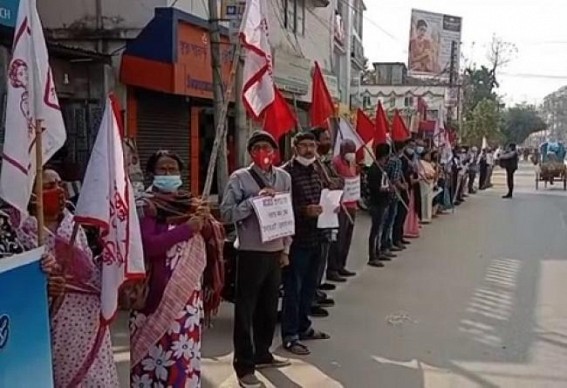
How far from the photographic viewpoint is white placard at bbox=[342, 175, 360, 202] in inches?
397

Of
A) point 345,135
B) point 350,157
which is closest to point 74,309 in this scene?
point 350,157

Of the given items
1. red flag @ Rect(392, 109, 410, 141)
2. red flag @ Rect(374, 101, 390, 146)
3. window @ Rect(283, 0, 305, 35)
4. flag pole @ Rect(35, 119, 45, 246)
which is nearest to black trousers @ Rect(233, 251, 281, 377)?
flag pole @ Rect(35, 119, 45, 246)

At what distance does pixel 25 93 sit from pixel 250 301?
2.95m

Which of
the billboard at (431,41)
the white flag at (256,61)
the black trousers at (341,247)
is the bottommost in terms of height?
the black trousers at (341,247)

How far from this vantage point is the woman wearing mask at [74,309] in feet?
13.2

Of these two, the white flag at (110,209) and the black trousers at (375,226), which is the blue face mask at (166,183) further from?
the black trousers at (375,226)

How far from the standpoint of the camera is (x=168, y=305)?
4.68 meters

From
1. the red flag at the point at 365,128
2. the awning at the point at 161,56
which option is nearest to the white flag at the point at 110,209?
the awning at the point at 161,56

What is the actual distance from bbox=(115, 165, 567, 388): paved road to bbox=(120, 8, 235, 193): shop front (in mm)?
3410

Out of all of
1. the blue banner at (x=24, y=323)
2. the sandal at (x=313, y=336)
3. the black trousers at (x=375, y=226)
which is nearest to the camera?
the blue banner at (x=24, y=323)

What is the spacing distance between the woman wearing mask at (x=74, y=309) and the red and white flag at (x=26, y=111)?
553 mm

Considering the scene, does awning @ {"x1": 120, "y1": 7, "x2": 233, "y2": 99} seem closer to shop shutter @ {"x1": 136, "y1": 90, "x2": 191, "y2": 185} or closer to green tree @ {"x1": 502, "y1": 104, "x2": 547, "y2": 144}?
shop shutter @ {"x1": 136, "y1": 90, "x2": 191, "y2": 185}

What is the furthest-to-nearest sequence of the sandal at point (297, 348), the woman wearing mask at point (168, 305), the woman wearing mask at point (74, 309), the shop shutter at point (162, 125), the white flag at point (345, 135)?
1. the shop shutter at point (162, 125)
2. the white flag at point (345, 135)
3. the sandal at point (297, 348)
4. the woman wearing mask at point (168, 305)
5. the woman wearing mask at point (74, 309)

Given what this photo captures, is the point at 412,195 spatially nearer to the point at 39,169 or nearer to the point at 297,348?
the point at 297,348
